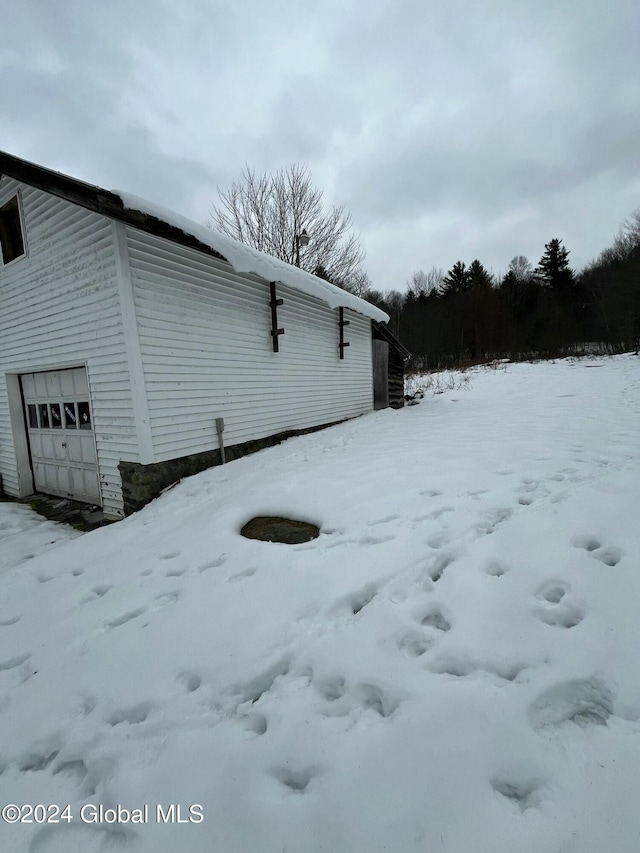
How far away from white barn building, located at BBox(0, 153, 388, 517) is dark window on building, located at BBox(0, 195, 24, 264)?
26mm

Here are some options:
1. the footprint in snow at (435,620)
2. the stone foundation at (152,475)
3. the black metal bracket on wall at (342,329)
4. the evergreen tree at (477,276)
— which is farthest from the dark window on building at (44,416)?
the evergreen tree at (477,276)

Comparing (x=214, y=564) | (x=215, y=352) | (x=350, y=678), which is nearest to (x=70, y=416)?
(x=215, y=352)

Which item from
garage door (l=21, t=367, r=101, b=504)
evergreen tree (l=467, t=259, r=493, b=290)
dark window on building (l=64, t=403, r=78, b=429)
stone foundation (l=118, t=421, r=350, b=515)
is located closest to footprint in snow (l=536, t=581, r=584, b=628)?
stone foundation (l=118, t=421, r=350, b=515)

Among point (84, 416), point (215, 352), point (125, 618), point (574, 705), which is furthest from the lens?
point (215, 352)

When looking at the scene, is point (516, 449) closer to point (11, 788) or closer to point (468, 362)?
point (11, 788)

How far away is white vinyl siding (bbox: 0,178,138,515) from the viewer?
466cm

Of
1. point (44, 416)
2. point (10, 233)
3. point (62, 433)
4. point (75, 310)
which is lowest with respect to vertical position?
point (62, 433)

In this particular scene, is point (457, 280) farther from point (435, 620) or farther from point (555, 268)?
point (435, 620)

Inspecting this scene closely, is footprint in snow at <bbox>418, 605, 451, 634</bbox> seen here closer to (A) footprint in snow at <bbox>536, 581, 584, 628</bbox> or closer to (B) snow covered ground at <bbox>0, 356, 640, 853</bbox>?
(B) snow covered ground at <bbox>0, 356, 640, 853</bbox>

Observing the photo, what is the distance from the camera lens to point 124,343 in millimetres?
4531

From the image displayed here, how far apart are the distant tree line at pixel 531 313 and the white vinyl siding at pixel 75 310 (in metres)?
20.6

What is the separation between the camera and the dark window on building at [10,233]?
596cm

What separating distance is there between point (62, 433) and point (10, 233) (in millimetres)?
3578

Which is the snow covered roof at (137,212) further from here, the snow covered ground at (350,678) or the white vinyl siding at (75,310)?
the snow covered ground at (350,678)
